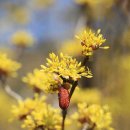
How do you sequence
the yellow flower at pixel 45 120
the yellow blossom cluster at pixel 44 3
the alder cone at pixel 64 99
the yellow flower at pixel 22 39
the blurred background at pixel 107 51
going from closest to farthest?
the alder cone at pixel 64 99 → the yellow flower at pixel 45 120 → the blurred background at pixel 107 51 → the yellow flower at pixel 22 39 → the yellow blossom cluster at pixel 44 3

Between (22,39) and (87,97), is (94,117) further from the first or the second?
(22,39)

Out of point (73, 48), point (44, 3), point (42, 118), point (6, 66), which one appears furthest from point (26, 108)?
point (44, 3)

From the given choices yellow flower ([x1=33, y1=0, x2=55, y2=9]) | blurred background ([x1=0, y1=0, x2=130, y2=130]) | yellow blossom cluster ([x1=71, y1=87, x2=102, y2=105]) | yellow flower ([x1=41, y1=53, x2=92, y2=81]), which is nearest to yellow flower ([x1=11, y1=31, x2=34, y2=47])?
blurred background ([x1=0, y1=0, x2=130, y2=130])

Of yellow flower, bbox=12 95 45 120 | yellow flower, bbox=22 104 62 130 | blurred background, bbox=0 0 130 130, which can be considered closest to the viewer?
yellow flower, bbox=22 104 62 130

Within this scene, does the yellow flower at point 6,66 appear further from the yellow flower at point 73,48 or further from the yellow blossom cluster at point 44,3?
the yellow blossom cluster at point 44,3

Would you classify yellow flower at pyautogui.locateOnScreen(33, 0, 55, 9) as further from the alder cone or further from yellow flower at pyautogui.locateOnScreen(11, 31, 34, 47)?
the alder cone

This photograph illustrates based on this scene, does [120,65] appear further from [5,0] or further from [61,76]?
[5,0]

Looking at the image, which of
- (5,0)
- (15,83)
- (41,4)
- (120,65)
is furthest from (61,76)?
(15,83)

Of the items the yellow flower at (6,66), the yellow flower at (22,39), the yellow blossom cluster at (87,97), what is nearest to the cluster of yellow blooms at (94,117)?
the yellow flower at (6,66)
